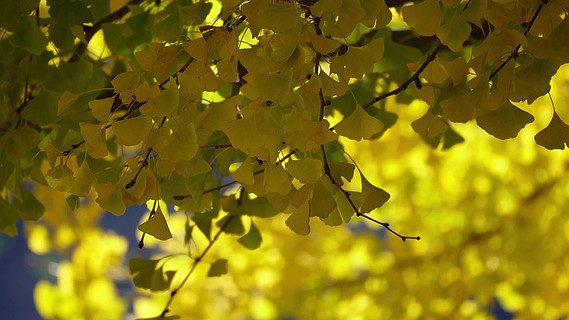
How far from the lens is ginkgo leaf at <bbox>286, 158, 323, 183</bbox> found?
1.69ft

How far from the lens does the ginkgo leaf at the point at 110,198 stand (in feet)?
1.73

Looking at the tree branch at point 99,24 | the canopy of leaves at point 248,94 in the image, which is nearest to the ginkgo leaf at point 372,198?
→ the canopy of leaves at point 248,94

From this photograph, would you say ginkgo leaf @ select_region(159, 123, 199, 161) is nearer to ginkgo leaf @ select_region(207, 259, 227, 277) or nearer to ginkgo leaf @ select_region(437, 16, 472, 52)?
ginkgo leaf @ select_region(437, 16, 472, 52)

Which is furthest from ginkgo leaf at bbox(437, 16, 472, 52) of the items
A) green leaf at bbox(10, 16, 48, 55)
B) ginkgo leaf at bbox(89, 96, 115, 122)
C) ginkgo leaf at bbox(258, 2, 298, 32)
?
green leaf at bbox(10, 16, 48, 55)

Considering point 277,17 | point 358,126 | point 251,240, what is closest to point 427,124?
point 358,126

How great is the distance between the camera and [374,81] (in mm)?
841

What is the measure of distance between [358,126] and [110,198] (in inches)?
7.2

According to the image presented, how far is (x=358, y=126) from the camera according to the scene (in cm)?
54

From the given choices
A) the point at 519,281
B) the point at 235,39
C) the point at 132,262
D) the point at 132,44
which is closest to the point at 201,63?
the point at 235,39

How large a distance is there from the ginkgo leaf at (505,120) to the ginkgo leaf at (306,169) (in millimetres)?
117

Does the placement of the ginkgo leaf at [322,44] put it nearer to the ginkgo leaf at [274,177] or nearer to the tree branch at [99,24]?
the ginkgo leaf at [274,177]

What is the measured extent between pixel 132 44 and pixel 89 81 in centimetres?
6

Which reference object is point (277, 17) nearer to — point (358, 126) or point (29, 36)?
point (358, 126)

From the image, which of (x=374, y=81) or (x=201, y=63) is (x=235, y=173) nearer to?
(x=201, y=63)
